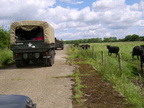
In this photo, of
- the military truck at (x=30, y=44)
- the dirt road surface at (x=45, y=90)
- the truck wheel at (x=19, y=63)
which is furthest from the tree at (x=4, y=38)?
the dirt road surface at (x=45, y=90)

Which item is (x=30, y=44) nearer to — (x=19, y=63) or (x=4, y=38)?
(x=19, y=63)

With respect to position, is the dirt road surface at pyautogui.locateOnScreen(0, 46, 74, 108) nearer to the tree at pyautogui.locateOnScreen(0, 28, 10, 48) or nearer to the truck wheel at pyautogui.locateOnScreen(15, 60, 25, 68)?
the truck wheel at pyautogui.locateOnScreen(15, 60, 25, 68)

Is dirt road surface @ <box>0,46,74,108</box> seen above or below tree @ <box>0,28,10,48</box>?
below

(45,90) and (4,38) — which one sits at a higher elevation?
(4,38)

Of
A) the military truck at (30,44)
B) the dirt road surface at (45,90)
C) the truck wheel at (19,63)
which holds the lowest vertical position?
the dirt road surface at (45,90)

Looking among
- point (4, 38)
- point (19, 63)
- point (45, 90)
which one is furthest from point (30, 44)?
point (4, 38)

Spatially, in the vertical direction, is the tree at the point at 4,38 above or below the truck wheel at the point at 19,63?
above

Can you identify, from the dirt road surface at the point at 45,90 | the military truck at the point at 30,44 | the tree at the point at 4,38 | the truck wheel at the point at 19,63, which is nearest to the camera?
the dirt road surface at the point at 45,90

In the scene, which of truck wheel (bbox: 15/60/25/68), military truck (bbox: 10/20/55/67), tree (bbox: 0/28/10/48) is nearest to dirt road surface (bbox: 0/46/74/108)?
military truck (bbox: 10/20/55/67)

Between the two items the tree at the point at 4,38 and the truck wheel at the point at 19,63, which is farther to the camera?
the tree at the point at 4,38

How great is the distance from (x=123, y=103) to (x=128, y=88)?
3.37ft

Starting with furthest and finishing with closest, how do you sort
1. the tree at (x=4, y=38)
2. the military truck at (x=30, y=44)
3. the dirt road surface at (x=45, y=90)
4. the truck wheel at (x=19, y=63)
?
the tree at (x=4, y=38)
the truck wheel at (x=19, y=63)
the military truck at (x=30, y=44)
the dirt road surface at (x=45, y=90)

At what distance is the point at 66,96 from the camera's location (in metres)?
6.25

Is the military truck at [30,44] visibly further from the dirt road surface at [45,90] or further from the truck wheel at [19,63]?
the dirt road surface at [45,90]
